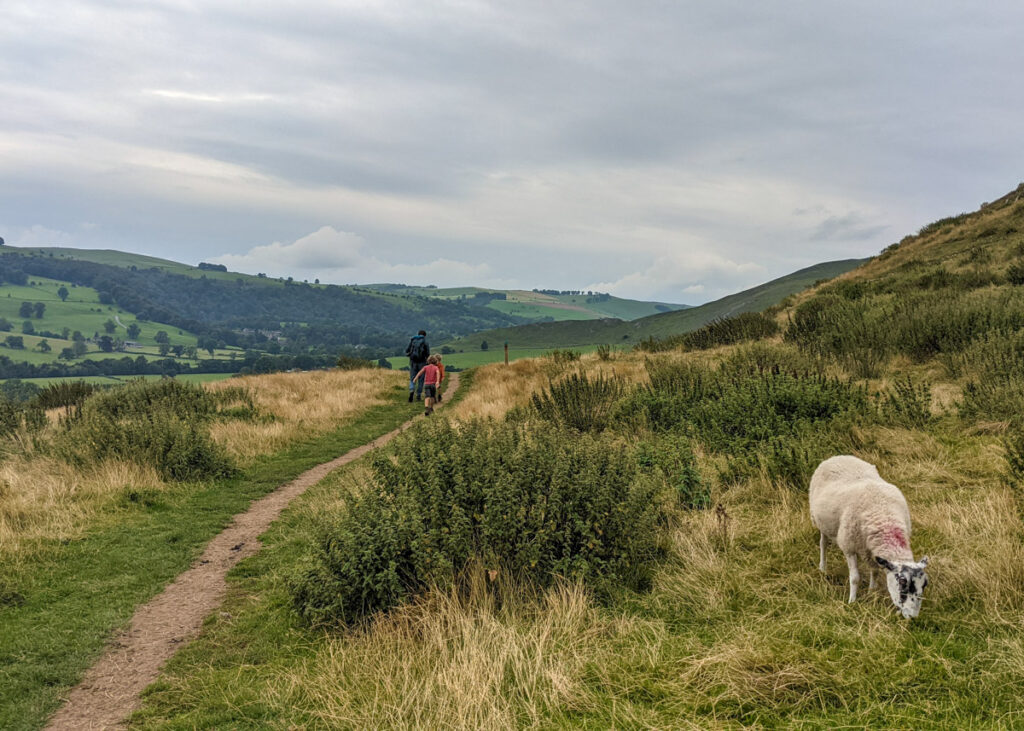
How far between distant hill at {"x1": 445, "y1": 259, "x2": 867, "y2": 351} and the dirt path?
175 feet

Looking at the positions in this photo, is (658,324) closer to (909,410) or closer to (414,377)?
(414,377)

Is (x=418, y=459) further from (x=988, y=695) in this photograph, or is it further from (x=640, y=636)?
(x=988, y=695)

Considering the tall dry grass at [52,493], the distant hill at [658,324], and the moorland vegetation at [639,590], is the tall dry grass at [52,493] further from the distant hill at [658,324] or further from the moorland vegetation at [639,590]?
the distant hill at [658,324]

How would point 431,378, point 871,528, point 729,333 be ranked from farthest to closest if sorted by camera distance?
point 729,333, point 431,378, point 871,528

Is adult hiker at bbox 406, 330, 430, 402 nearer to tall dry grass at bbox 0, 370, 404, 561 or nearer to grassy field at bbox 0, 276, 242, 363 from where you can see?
tall dry grass at bbox 0, 370, 404, 561

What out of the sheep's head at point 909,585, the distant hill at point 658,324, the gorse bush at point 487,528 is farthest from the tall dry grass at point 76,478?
the distant hill at point 658,324

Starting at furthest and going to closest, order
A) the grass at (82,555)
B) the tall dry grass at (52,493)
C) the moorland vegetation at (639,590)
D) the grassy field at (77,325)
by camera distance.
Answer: the grassy field at (77,325)
the tall dry grass at (52,493)
the grass at (82,555)
the moorland vegetation at (639,590)

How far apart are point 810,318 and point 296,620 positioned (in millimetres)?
17983

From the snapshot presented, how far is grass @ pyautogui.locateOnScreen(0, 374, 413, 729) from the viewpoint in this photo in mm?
4617

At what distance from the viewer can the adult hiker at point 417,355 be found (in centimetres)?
1952

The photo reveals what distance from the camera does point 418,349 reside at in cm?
1978

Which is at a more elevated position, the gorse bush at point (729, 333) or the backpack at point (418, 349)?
the gorse bush at point (729, 333)

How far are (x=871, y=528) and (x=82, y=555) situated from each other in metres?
8.20

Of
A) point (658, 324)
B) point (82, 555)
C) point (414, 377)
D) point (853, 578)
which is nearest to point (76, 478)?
point (82, 555)
